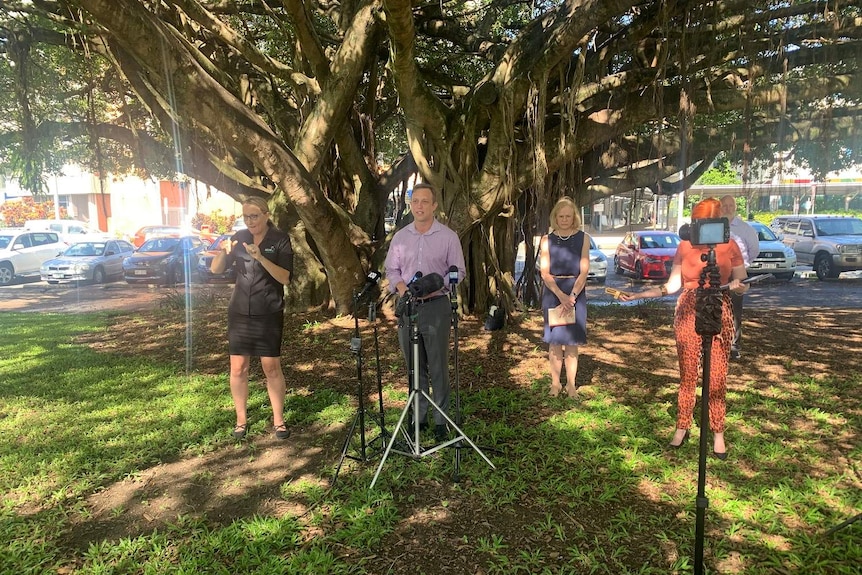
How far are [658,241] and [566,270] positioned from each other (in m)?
12.4

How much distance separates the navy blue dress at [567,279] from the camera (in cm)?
457

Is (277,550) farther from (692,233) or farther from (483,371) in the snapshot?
(483,371)

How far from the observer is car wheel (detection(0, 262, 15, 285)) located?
15.9 metres

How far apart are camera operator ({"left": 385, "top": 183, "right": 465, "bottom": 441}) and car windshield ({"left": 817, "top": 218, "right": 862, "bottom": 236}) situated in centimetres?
1572

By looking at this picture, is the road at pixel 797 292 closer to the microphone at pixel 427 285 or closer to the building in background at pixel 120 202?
the microphone at pixel 427 285

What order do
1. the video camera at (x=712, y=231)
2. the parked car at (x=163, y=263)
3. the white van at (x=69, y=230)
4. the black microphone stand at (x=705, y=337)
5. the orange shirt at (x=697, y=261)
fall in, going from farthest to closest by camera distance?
the white van at (x=69, y=230), the parked car at (x=163, y=263), the orange shirt at (x=697, y=261), the video camera at (x=712, y=231), the black microphone stand at (x=705, y=337)

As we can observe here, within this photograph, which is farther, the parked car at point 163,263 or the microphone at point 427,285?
the parked car at point 163,263

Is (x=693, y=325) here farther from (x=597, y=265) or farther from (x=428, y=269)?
(x=597, y=265)

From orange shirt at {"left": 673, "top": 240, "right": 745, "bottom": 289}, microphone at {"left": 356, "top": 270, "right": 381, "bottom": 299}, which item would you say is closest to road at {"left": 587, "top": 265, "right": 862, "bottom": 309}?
orange shirt at {"left": 673, "top": 240, "right": 745, "bottom": 289}

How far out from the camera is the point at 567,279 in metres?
4.65

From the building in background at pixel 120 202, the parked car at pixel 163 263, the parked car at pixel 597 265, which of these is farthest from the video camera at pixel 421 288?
the building in background at pixel 120 202

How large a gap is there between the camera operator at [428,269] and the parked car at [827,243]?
1499 cm

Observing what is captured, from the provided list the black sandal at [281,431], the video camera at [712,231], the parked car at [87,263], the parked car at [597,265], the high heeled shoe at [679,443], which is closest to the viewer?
the video camera at [712,231]

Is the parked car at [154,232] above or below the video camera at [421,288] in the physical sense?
above
